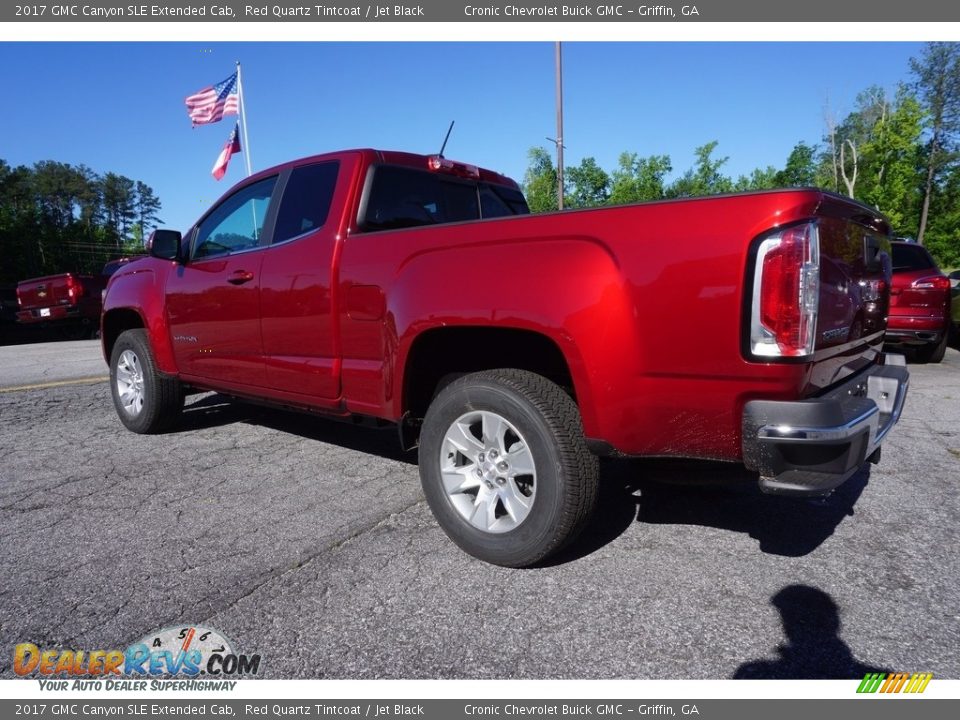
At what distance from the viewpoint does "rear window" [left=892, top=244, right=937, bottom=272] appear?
306 inches

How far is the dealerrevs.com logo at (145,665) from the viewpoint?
1964mm

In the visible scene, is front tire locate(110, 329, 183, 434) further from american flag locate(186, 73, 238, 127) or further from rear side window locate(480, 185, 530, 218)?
american flag locate(186, 73, 238, 127)

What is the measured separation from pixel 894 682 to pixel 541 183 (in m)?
35.4

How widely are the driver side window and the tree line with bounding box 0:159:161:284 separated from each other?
36131 millimetres

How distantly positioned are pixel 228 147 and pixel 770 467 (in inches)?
824

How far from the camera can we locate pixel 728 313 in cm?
203

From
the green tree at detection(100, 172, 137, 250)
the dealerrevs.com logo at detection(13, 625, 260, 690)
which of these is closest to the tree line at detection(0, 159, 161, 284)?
the green tree at detection(100, 172, 137, 250)

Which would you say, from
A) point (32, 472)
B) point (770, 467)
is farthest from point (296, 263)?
point (770, 467)

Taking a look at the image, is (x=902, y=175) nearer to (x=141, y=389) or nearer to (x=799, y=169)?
(x=799, y=169)

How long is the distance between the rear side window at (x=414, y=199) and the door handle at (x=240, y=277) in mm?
953

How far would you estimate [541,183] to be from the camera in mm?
35406

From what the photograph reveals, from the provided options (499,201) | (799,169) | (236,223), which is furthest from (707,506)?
(799,169)

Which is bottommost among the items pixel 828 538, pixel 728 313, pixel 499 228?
pixel 828 538
